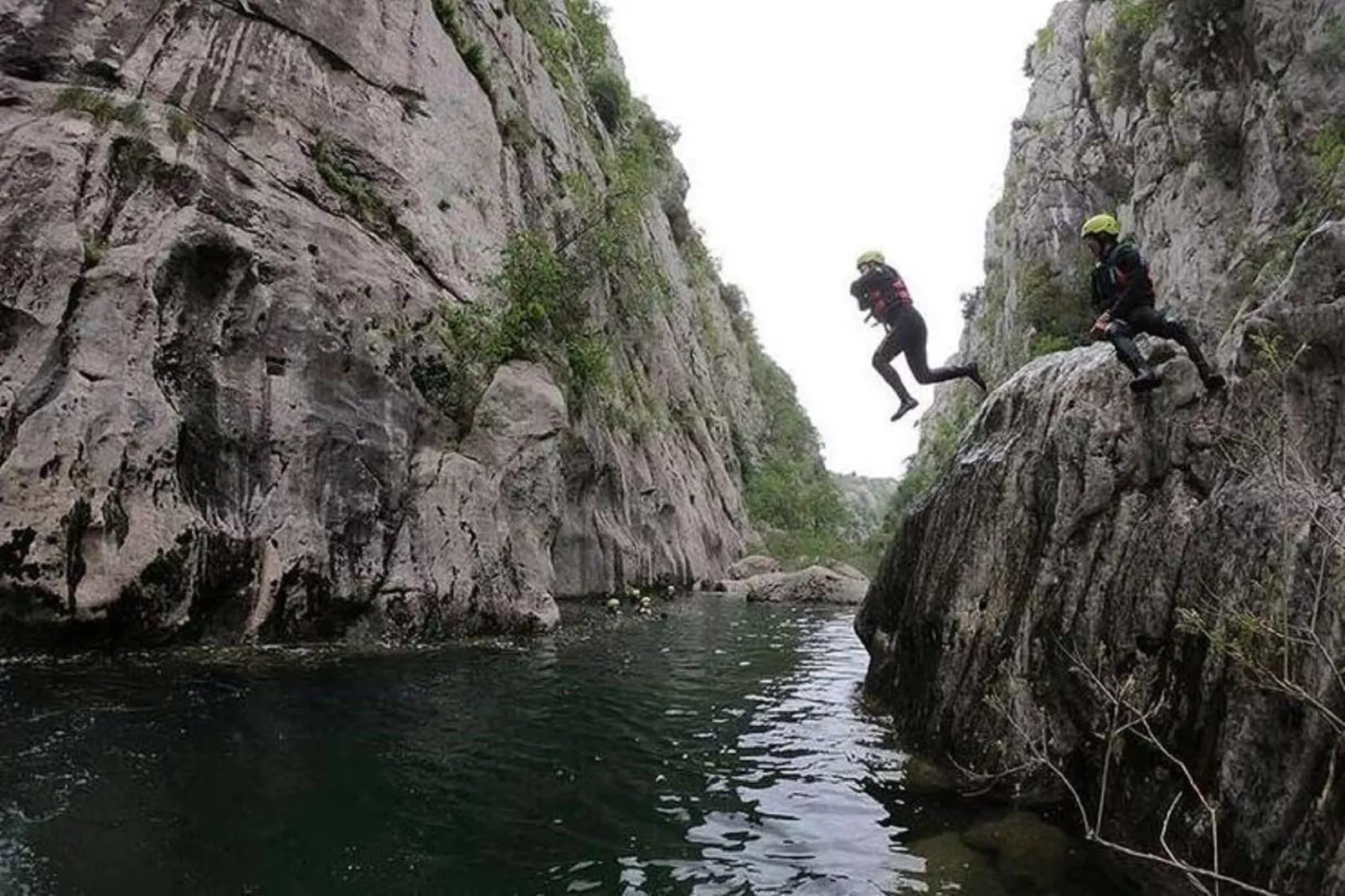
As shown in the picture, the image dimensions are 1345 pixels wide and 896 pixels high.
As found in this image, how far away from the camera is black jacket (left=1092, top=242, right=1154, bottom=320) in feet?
32.0

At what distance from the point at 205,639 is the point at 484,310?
374 inches

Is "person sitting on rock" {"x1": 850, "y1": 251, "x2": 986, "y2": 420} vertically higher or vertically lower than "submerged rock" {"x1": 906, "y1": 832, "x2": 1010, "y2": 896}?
higher

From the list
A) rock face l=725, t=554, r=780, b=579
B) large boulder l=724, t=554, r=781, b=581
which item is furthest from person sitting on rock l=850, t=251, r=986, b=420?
rock face l=725, t=554, r=780, b=579

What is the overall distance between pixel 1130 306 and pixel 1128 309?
3 centimetres

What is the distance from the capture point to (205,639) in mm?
14273

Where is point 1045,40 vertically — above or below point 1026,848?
above

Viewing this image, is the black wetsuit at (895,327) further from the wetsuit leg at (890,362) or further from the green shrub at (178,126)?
the green shrub at (178,126)

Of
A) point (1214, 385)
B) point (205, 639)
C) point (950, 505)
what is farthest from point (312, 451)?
point (1214, 385)

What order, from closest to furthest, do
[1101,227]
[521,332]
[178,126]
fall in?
[1101,227] < [178,126] < [521,332]

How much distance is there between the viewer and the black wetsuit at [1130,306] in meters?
9.12

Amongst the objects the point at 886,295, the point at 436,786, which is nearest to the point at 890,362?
the point at 886,295

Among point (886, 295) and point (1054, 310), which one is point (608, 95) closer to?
point (1054, 310)

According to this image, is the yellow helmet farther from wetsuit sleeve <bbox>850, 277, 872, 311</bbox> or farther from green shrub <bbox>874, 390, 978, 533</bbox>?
green shrub <bbox>874, 390, 978, 533</bbox>

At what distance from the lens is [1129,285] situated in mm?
9750
